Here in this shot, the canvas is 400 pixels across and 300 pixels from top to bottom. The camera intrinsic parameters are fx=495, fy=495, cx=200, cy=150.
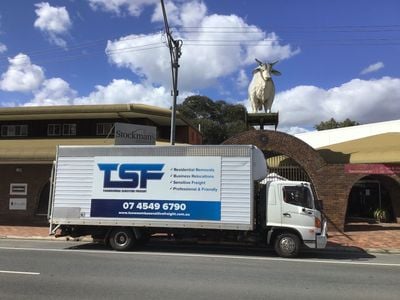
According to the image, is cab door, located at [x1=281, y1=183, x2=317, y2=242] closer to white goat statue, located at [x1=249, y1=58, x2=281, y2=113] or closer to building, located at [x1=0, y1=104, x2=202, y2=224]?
white goat statue, located at [x1=249, y1=58, x2=281, y2=113]

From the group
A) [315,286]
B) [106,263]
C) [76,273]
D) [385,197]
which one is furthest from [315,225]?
[385,197]

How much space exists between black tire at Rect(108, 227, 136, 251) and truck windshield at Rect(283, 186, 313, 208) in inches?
192

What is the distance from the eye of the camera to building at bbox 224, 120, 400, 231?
20.7 m

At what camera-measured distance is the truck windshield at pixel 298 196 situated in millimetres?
14305

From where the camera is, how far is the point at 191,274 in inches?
425

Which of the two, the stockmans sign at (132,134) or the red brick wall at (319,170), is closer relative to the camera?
the red brick wall at (319,170)

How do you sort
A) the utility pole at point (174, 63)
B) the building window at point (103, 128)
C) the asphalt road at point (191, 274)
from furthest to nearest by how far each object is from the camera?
the building window at point (103, 128) < the utility pole at point (174, 63) < the asphalt road at point (191, 274)

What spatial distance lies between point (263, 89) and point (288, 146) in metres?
4.84

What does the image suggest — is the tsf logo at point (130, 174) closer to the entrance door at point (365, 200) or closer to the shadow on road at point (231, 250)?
the shadow on road at point (231, 250)

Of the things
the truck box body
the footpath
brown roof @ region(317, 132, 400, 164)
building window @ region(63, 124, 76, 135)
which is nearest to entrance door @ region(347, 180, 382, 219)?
brown roof @ region(317, 132, 400, 164)

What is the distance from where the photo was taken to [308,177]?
2117 cm

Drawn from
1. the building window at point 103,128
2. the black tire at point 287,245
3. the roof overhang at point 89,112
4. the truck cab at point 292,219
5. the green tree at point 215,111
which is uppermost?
the green tree at point 215,111

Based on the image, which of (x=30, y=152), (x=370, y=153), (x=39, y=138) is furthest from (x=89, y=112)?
(x=370, y=153)

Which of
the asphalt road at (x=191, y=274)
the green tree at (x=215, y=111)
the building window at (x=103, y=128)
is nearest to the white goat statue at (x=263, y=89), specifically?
the building window at (x=103, y=128)
